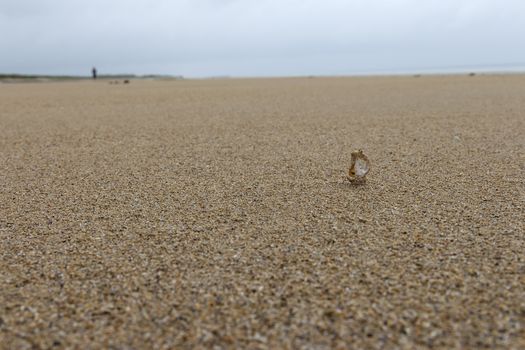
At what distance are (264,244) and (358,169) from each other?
1368 mm

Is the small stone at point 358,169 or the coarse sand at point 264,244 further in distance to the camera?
the small stone at point 358,169

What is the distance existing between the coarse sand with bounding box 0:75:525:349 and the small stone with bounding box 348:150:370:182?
9 centimetres

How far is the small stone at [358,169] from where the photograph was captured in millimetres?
3654

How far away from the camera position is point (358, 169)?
3676mm

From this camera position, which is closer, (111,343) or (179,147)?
(111,343)

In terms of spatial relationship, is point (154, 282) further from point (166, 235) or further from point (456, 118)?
point (456, 118)

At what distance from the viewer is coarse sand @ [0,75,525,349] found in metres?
1.83

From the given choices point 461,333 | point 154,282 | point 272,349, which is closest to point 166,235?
point 154,282

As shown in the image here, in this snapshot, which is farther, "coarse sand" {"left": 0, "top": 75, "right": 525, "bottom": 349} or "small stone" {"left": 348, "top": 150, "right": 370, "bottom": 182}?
"small stone" {"left": 348, "top": 150, "right": 370, "bottom": 182}

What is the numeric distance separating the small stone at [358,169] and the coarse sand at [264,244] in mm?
89

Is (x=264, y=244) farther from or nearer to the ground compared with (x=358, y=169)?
nearer to the ground

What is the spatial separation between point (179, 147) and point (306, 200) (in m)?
2.37

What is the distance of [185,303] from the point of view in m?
2.00

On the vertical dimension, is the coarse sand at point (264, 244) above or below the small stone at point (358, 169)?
below
